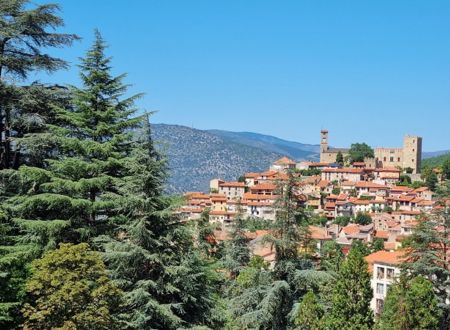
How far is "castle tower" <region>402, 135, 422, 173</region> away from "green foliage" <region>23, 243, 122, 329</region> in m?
142

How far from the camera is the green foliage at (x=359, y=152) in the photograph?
469 feet

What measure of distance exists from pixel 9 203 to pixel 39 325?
6.14 metres

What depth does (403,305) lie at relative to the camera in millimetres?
24641

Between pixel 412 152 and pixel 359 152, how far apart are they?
14.8 meters

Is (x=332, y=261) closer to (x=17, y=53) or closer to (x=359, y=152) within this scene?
(x=17, y=53)

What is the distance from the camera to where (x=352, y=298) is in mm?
25766

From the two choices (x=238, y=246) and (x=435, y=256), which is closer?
(x=435, y=256)

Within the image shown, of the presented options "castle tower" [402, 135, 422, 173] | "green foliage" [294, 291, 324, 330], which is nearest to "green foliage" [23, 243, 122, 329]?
"green foliage" [294, 291, 324, 330]

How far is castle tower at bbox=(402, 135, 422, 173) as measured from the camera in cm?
14375

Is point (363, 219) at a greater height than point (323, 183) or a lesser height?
lesser

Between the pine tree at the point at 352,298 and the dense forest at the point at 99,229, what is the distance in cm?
256

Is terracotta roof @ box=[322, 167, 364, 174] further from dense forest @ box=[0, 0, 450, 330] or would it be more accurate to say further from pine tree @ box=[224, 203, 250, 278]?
dense forest @ box=[0, 0, 450, 330]

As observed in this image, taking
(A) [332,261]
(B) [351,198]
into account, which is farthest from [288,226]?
(B) [351,198]

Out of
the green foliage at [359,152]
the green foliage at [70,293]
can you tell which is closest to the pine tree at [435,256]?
the green foliage at [70,293]
